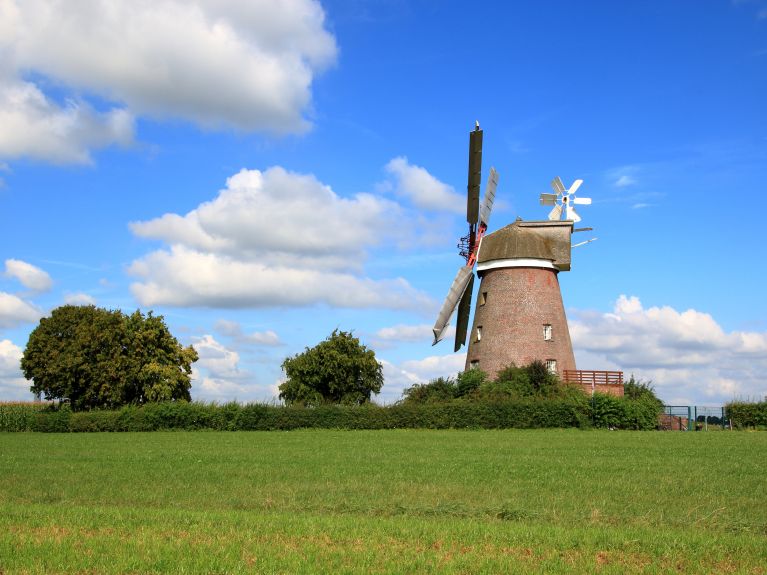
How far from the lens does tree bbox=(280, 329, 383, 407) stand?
204ft

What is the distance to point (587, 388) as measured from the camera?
45781mm

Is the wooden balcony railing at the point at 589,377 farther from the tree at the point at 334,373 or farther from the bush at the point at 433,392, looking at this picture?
the tree at the point at 334,373

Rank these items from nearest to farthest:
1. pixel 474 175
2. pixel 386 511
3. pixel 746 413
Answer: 1. pixel 386 511
2. pixel 474 175
3. pixel 746 413

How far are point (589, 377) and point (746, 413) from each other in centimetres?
1221

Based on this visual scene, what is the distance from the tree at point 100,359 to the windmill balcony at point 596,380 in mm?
29445

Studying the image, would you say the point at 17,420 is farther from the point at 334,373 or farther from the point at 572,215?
the point at 572,215

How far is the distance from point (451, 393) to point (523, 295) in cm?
718

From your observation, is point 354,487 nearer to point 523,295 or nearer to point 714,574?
point 714,574

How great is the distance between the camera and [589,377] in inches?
1817

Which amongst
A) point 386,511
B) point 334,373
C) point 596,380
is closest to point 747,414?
point 596,380

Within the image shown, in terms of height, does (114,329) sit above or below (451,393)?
above

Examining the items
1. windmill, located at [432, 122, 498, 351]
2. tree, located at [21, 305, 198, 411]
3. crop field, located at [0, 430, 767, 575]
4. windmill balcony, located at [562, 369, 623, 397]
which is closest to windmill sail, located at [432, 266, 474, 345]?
windmill, located at [432, 122, 498, 351]

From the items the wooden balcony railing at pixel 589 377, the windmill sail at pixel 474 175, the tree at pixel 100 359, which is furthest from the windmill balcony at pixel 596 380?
the tree at pixel 100 359

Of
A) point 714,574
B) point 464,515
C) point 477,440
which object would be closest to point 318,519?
point 464,515
